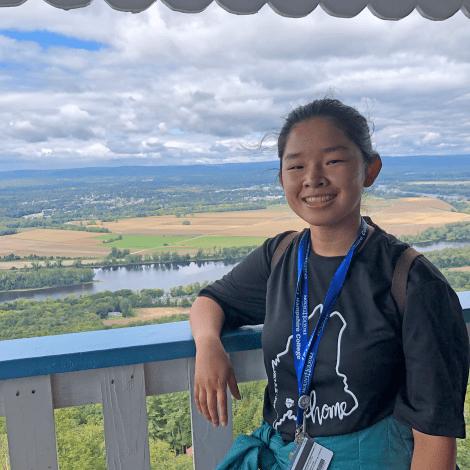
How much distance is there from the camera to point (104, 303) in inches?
81.6

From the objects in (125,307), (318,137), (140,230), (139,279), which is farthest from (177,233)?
(318,137)

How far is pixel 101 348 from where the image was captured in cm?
87

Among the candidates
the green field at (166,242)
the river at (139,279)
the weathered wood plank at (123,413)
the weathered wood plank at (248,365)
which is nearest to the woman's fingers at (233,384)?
the weathered wood plank at (248,365)

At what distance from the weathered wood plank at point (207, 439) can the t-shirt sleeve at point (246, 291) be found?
6.4 inches

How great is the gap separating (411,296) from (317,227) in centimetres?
26

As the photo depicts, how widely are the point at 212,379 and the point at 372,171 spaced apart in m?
0.60

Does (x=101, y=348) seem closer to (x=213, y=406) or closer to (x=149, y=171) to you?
(x=213, y=406)

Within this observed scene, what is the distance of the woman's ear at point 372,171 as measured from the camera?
905 mm

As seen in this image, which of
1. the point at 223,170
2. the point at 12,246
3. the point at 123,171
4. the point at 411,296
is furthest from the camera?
the point at 123,171

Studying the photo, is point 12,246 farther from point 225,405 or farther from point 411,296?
point 411,296

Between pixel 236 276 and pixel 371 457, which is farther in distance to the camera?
pixel 236 276

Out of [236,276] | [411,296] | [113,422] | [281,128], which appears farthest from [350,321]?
[113,422]

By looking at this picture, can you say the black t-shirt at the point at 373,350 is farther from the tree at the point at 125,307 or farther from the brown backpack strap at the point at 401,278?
the tree at the point at 125,307

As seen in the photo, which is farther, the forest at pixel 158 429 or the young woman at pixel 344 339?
the forest at pixel 158 429
